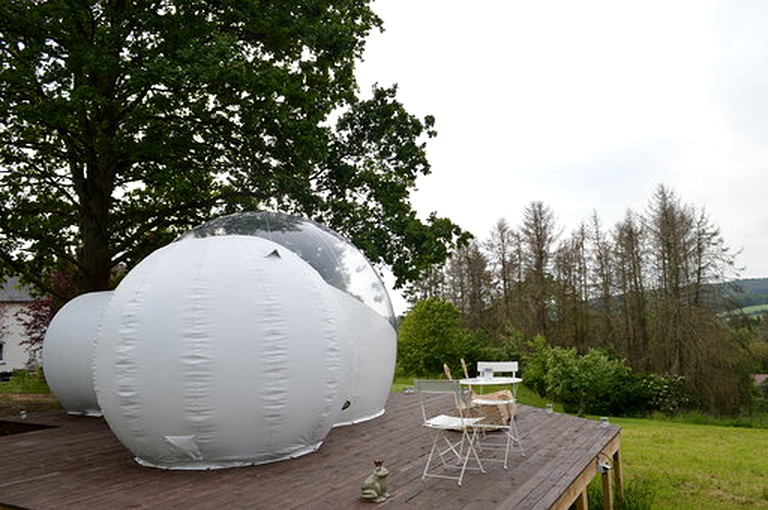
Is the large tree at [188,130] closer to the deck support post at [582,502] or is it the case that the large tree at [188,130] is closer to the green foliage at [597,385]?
the deck support post at [582,502]

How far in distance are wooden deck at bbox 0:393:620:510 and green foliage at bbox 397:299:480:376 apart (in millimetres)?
19621

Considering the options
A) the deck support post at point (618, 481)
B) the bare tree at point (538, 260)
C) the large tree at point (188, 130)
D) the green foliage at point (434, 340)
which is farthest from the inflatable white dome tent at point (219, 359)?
the bare tree at point (538, 260)

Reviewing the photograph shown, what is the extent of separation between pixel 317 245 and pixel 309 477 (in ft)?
11.6

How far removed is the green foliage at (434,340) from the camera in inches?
1067

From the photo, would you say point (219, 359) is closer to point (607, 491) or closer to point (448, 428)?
point (448, 428)

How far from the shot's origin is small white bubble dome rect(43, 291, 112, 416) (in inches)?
339

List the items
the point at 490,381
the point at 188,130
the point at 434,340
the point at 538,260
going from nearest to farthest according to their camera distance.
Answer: the point at 490,381 → the point at 188,130 → the point at 434,340 → the point at 538,260

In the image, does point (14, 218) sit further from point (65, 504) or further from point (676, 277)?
point (676, 277)

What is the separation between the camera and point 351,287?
797 cm

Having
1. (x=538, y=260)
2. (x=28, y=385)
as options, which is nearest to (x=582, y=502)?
(x=28, y=385)

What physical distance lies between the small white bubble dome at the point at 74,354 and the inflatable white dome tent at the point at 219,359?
3.24 metres

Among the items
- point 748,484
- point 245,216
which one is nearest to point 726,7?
point 748,484

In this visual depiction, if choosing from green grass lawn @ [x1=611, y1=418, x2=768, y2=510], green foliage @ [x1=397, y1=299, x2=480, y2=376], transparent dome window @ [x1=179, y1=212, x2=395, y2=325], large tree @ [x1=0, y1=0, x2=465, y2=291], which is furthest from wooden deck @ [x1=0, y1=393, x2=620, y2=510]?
green foliage @ [x1=397, y1=299, x2=480, y2=376]

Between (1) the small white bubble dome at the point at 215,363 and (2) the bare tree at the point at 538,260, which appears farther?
(2) the bare tree at the point at 538,260
